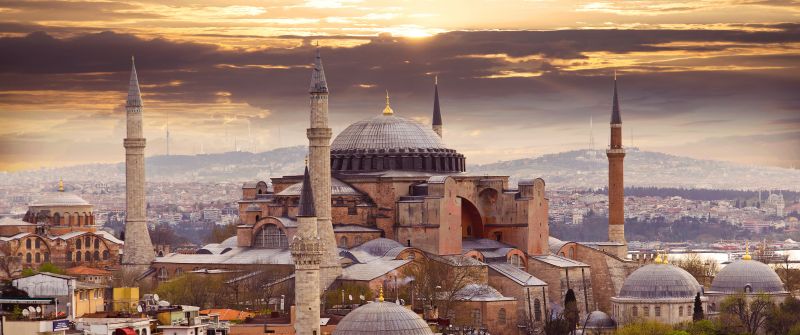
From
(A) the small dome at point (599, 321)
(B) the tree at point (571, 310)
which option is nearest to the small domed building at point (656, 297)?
(A) the small dome at point (599, 321)

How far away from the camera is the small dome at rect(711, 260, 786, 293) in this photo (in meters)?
62.2

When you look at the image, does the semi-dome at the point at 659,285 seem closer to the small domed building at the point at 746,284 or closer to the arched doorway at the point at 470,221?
the small domed building at the point at 746,284

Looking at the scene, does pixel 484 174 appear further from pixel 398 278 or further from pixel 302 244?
pixel 302 244

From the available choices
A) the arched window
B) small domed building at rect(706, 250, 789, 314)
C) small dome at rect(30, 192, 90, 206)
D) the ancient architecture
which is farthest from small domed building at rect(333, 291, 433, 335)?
small dome at rect(30, 192, 90, 206)

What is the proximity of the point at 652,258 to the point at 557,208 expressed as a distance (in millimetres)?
89197

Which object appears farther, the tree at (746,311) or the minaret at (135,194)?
the minaret at (135,194)

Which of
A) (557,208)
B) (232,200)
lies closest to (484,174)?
(557,208)

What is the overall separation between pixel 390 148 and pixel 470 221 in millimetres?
3547

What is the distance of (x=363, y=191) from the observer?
64.1 m

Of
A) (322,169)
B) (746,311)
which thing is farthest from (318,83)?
(746,311)

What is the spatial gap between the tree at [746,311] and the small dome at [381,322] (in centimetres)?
1758

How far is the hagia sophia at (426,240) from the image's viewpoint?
2277 inches

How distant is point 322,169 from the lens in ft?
190

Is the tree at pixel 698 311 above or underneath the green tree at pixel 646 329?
above
